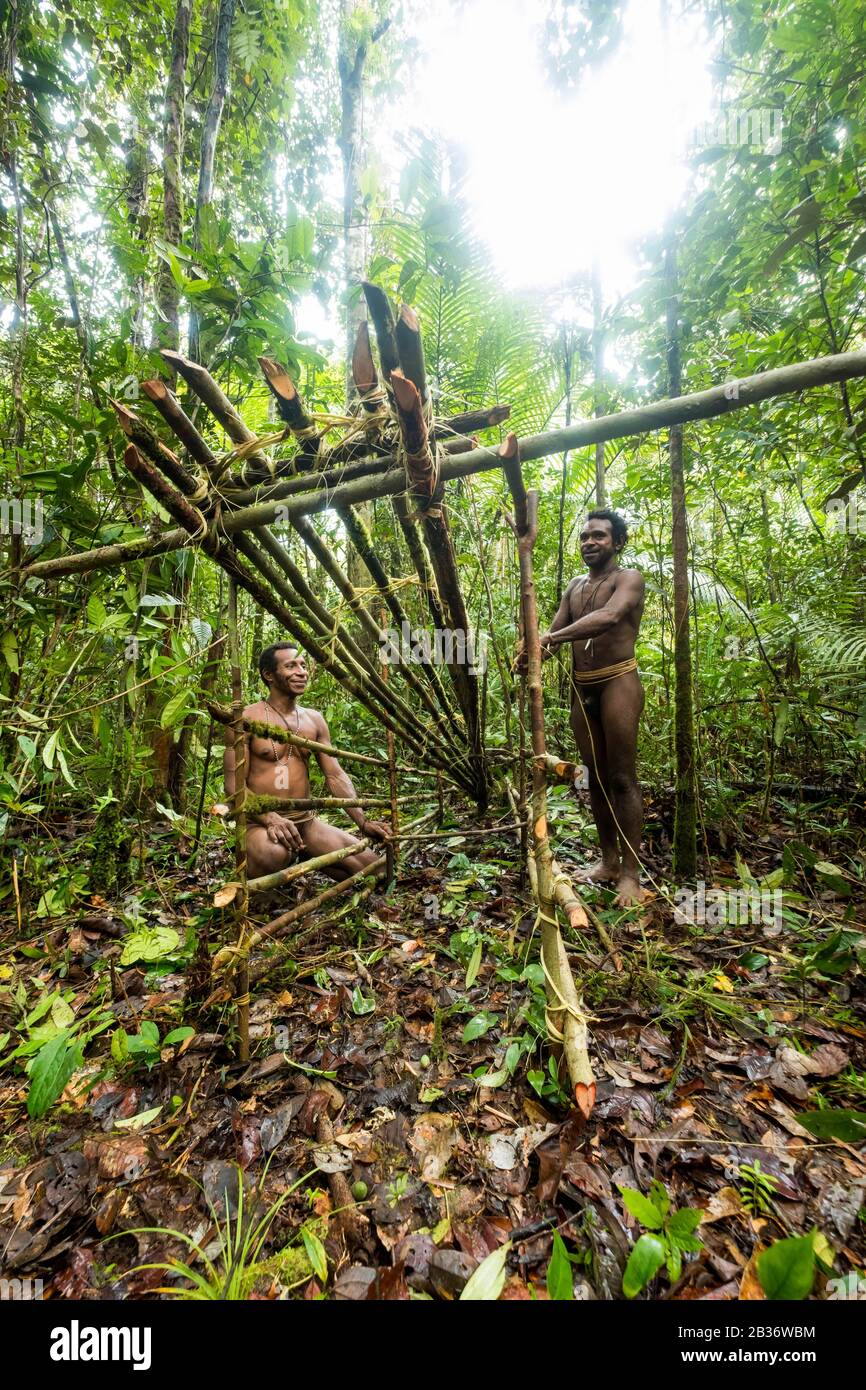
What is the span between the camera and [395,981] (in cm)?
230

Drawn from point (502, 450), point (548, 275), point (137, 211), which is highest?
point (137, 211)

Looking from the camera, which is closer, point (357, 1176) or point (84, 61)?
point (357, 1176)

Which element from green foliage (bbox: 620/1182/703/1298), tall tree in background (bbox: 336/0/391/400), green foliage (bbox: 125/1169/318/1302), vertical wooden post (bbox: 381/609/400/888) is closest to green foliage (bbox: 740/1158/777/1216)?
green foliage (bbox: 620/1182/703/1298)

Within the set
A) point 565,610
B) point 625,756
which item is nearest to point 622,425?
point 565,610

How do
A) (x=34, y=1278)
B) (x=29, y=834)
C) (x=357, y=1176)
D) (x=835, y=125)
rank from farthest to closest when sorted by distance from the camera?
1. (x=29, y=834)
2. (x=835, y=125)
3. (x=357, y=1176)
4. (x=34, y=1278)

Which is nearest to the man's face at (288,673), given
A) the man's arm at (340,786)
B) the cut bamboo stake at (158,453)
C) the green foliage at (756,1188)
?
the man's arm at (340,786)

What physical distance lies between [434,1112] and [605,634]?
7.89 feet

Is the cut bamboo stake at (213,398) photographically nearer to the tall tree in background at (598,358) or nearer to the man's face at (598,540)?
the man's face at (598,540)

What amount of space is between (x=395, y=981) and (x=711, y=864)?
209 centimetres

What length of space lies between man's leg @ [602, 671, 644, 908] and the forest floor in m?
0.34

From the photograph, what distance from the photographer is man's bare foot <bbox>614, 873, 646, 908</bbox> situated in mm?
2793

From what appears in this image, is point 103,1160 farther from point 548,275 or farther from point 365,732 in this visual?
point 548,275

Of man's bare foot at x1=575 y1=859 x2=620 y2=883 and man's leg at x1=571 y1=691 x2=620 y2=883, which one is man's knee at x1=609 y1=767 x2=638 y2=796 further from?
man's bare foot at x1=575 y1=859 x2=620 y2=883

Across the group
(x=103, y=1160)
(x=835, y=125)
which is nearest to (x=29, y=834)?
(x=103, y=1160)
